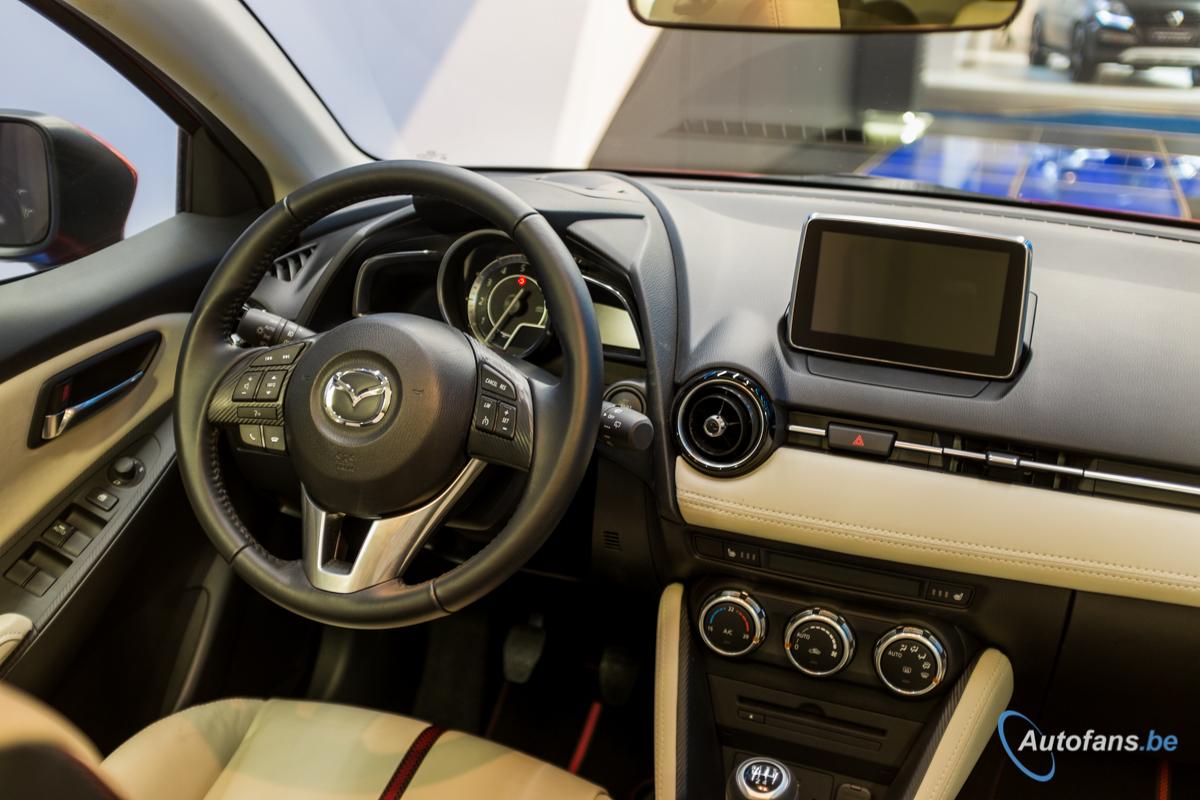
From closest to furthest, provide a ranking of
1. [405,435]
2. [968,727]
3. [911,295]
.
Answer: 1. [405,435]
2. [911,295]
3. [968,727]

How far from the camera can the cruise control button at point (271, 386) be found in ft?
4.33

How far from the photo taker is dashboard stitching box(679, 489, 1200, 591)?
4.46ft

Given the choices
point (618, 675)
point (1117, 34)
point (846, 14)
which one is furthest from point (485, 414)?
point (1117, 34)

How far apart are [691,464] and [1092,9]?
142 inches

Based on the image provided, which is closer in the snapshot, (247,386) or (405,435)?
(405,435)

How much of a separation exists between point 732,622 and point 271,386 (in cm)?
82

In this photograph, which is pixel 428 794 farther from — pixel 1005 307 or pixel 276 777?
pixel 1005 307

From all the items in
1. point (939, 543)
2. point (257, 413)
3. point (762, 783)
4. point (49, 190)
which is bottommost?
point (762, 783)

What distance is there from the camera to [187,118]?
72.2 inches

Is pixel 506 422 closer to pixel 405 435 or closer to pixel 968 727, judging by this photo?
pixel 405 435

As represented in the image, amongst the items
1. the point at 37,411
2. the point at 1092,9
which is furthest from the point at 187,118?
the point at 1092,9

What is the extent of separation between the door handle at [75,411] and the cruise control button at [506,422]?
2.47 ft

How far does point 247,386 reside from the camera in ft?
4.39

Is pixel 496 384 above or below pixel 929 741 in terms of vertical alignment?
above
